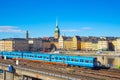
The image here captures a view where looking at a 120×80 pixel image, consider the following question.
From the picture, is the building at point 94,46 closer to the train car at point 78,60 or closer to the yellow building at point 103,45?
the yellow building at point 103,45

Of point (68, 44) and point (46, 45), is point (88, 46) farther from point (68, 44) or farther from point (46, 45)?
point (46, 45)

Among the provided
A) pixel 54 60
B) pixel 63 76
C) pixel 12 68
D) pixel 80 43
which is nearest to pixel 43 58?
pixel 54 60

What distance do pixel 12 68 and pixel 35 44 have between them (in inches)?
5502

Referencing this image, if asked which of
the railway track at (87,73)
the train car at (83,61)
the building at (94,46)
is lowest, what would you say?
the railway track at (87,73)

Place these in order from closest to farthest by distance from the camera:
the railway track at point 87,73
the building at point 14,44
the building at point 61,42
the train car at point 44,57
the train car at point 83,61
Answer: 1. the railway track at point 87,73
2. the train car at point 83,61
3. the train car at point 44,57
4. the building at point 14,44
5. the building at point 61,42

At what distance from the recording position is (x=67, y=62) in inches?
2280

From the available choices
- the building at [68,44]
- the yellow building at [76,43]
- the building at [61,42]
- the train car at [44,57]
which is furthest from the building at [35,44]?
the train car at [44,57]

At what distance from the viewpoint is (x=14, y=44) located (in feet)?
537

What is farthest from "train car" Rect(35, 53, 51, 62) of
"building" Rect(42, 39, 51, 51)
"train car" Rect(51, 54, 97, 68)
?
"building" Rect(42, 39, 51, 51)

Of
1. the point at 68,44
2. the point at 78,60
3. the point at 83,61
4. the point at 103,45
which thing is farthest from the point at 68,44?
the point at 83,61

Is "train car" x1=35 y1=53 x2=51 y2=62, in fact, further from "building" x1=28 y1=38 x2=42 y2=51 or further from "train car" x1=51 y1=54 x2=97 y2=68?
"building" x1=28 y1=38 x2=42 y2=51

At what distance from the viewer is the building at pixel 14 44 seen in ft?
538

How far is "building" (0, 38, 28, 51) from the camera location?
163875mm

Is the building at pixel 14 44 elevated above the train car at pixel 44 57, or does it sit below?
above
